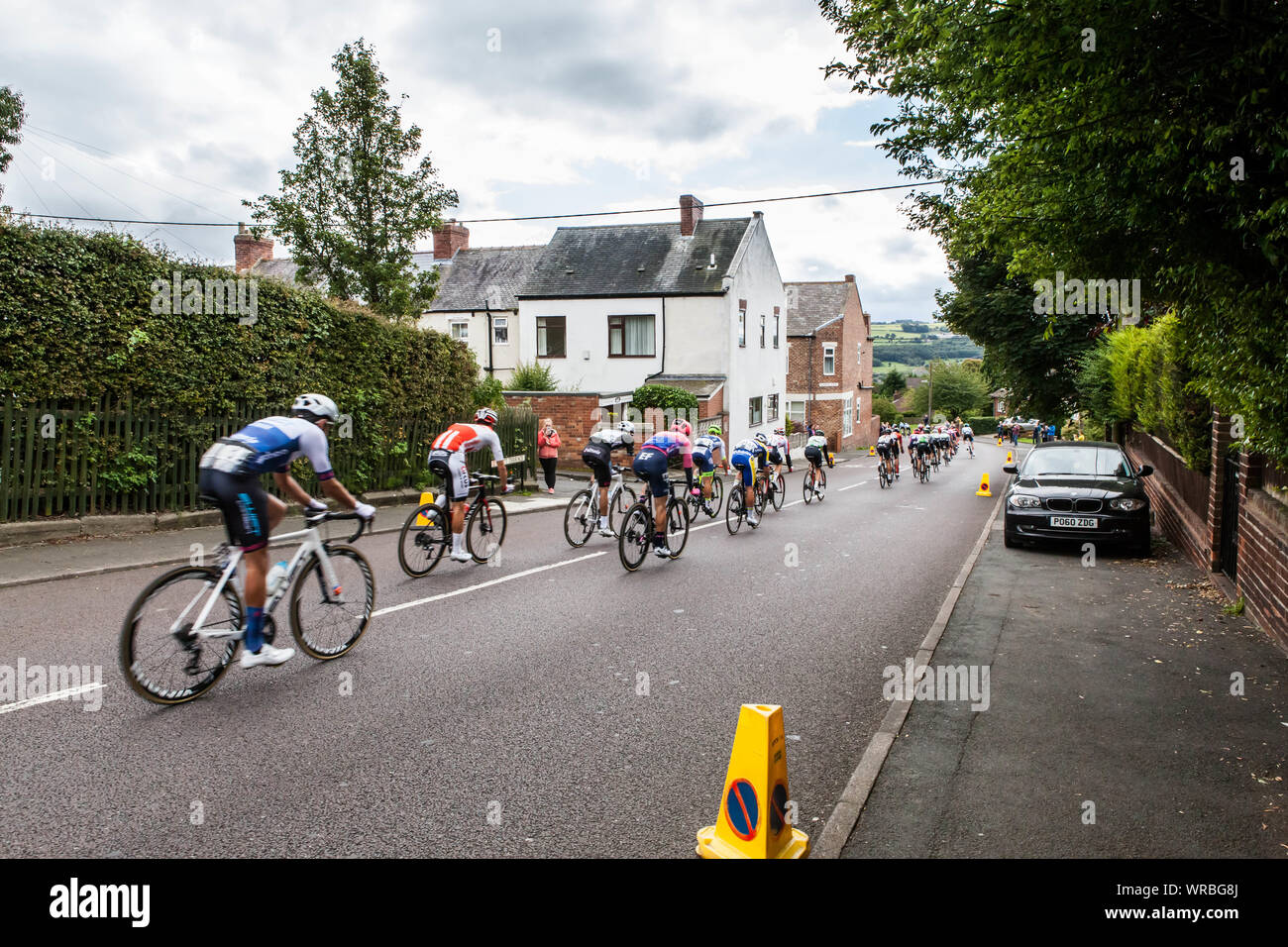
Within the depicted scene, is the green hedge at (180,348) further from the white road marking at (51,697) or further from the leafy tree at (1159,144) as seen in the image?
the leafy tree at (1159,144)

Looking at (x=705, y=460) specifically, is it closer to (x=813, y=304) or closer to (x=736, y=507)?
(x=736, y=507)

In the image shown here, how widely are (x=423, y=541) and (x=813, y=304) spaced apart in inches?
2003

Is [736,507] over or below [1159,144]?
below

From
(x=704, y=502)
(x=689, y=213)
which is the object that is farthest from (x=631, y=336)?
(x=704, y=502)

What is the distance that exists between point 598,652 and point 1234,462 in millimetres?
7250

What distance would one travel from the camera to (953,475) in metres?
34.7

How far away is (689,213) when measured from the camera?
38.0 m

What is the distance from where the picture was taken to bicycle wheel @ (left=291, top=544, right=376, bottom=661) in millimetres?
6281

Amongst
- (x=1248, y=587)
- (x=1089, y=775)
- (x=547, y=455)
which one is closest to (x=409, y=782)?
(x=1089, y=775)

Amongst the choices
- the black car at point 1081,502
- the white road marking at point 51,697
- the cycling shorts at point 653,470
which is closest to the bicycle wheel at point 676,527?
the cycling shorts at point 653,470

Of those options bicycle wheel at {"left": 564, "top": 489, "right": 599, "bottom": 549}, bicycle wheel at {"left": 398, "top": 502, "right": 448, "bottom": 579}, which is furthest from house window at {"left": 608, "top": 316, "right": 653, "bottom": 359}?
bicycle wheel at {"left": 398, "top": 502, "right": 448, "bottom": 579}

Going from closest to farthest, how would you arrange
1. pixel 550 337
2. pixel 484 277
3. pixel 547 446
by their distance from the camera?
pixel 547 446 → pixel 550 337 → pixel 484 277

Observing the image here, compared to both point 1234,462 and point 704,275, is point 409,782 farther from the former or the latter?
point 704,275

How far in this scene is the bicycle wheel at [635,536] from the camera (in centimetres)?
1023
